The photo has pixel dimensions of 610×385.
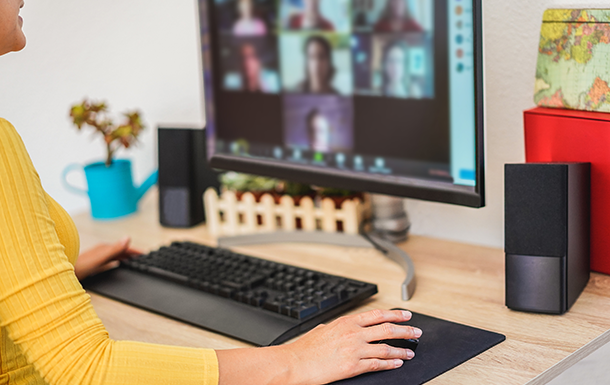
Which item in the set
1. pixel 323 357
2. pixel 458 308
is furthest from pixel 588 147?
pixel 323 357

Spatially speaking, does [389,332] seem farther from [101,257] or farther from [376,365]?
[101,257]

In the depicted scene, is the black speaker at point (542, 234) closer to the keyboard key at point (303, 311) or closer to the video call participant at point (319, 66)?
the keyboard key at point (303, 311)

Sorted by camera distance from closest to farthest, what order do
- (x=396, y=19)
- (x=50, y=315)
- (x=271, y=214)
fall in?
(x=50, y=315)
(x=396, y=19)
(x=271, y=214)

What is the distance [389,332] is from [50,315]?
0.37m

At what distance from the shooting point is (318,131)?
121 centimetres

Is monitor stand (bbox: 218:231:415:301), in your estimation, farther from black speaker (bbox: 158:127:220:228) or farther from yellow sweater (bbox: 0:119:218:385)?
yellow sweater (bbox: 0:119:218:385)

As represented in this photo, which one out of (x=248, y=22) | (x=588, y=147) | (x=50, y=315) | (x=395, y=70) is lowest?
(x=50, y=315)

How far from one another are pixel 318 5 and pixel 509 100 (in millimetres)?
369

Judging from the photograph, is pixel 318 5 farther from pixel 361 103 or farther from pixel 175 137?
pixel 175 137

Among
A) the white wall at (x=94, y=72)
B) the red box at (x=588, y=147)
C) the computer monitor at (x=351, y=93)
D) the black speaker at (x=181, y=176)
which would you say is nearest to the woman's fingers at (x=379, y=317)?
the computer monitor at (x=351, y=93)

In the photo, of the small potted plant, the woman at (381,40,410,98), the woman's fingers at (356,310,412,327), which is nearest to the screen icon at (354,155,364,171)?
the woman at (381,40,410,98)

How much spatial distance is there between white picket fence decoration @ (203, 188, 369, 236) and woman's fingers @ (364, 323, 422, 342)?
0.51 meters

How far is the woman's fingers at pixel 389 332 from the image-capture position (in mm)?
784

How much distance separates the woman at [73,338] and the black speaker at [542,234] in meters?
0.22
